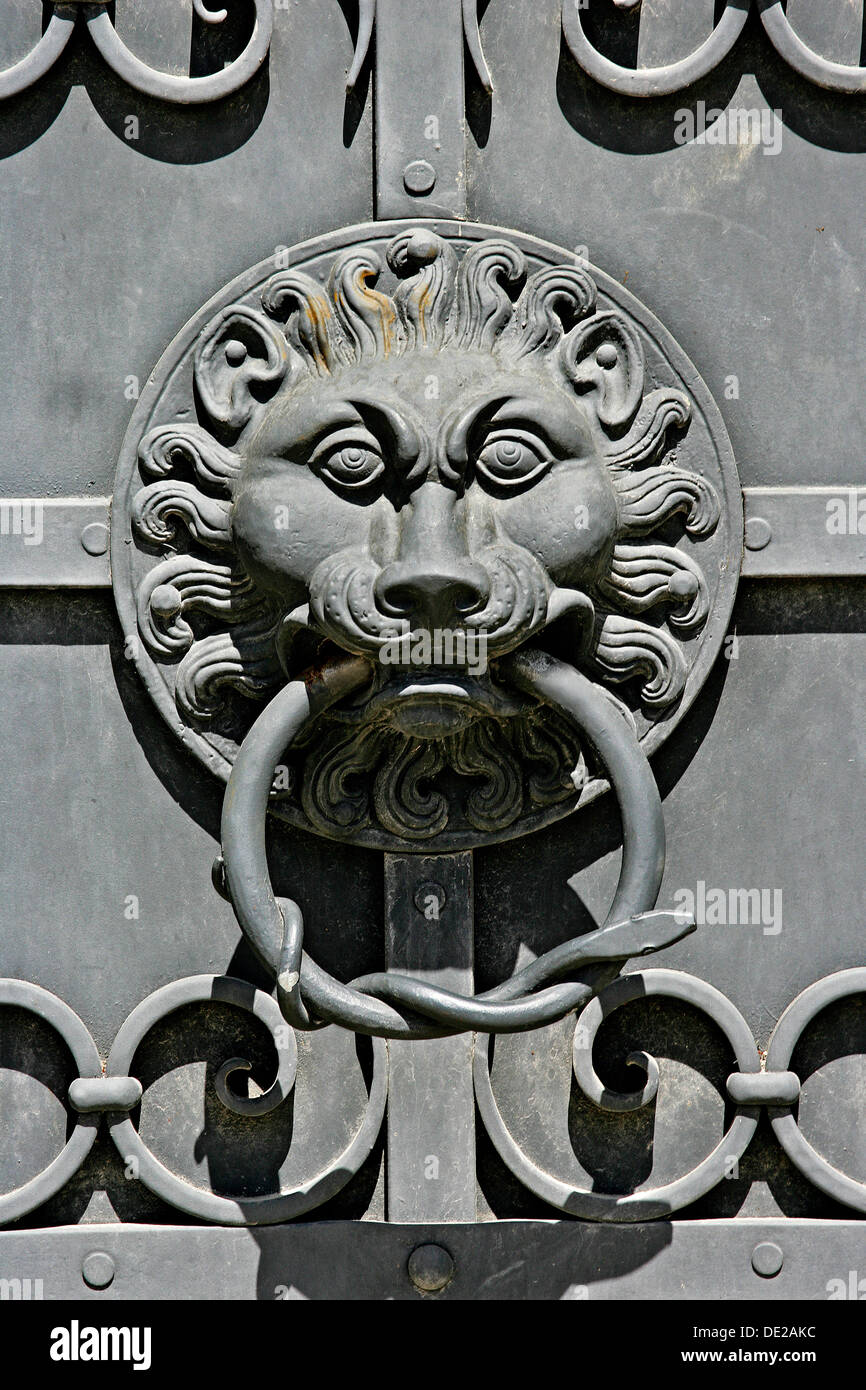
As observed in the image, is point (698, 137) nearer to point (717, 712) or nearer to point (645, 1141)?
point (717, 712)

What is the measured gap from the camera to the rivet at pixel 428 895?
5.55 ft

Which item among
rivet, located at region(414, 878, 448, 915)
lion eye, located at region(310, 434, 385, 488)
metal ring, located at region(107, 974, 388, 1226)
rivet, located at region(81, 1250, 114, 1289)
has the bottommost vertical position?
rivet, located at region(81, 1250, 114, 1289)

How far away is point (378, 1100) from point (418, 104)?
0.92 metres

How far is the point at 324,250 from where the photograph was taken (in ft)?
5.49

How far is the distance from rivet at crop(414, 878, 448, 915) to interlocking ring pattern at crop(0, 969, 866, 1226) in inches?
5.2

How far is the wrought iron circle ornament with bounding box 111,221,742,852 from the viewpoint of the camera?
1.59m

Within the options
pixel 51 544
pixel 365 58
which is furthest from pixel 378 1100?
pixel 365 58

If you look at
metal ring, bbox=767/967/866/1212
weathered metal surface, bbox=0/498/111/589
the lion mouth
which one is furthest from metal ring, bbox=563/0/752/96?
metal ring, bbox=767/967/866/1212

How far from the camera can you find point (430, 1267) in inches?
66.3

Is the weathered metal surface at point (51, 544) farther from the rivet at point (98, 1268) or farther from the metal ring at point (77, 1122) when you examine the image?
the rivet at point (98, 1268)

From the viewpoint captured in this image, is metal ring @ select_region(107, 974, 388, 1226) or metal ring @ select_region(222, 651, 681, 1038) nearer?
metal ring @ select_region(222, 651, 681, 1038)

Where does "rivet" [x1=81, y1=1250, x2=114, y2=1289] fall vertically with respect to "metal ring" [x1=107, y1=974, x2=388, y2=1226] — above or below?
below

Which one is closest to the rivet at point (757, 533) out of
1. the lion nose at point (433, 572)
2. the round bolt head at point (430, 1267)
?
the lion nose at point (433, 572)

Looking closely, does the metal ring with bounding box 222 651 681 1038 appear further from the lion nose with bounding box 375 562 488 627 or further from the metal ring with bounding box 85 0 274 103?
the metal ring with bounding box 85 0 274 103
